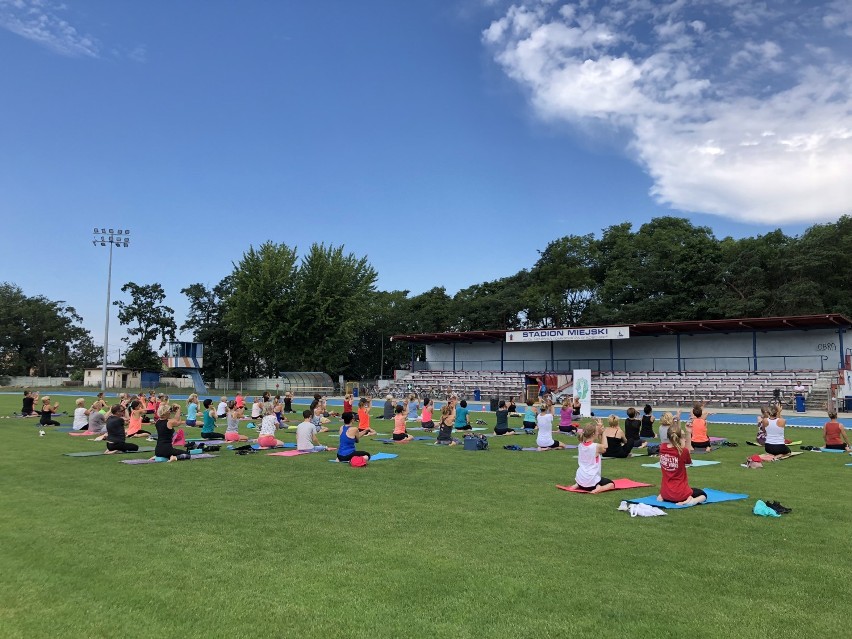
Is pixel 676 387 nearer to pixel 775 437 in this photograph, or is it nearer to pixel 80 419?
pixel 775 437

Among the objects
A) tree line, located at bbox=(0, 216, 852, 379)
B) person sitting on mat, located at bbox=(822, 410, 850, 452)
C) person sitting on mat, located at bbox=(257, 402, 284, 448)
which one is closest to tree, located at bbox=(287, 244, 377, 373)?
tree line, located at bbox=(0, 216, 852, 379)

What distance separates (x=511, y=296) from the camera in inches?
2896

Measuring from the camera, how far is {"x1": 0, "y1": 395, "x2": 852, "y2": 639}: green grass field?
491cm

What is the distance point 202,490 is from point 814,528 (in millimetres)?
8959

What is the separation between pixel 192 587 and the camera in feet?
18.6

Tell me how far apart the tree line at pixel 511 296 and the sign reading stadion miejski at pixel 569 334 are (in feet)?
53.3

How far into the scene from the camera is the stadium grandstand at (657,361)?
3931cm

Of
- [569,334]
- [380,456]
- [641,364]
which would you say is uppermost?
[569,334]

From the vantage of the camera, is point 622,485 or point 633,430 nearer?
point 622,485

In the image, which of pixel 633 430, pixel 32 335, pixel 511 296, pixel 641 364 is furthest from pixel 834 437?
pixel 32 335

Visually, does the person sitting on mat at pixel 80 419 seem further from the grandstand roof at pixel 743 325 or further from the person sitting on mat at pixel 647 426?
the grandstand roof at pixel 743 325

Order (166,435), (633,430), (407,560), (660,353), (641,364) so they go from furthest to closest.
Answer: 1. (641,364)
2. (660,353)
3. (633,430)
4. (166,435)
5. (407,560)

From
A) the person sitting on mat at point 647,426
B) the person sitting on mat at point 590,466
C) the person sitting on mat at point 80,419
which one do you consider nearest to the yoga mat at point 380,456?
the person sitting on mat at point 590,466

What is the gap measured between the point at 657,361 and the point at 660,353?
0.67 metres
